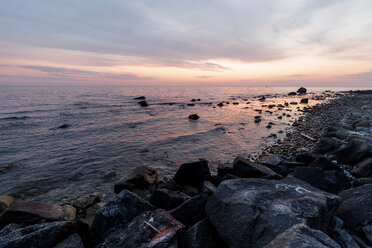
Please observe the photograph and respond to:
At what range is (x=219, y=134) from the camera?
21.3m

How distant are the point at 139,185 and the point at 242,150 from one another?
9.83m

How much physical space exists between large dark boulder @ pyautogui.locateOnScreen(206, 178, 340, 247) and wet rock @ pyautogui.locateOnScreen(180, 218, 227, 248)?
0.22 m

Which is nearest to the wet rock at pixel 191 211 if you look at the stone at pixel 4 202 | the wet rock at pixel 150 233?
the wet rock at pixel 150 233

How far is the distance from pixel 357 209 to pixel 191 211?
14.0 feet

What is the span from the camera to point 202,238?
4.05 meters

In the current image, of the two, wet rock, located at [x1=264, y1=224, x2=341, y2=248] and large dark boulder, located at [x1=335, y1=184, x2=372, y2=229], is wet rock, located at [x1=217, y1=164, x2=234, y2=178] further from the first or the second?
wet rock, located at [x1=264, y1=224, x2=341, y2=248]

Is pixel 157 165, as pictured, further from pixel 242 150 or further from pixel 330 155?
pixel 330 155

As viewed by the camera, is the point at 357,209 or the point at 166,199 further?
the point at 166,199

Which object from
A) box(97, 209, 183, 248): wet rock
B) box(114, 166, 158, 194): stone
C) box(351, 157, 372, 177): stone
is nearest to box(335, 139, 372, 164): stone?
box(351, 157, 372, 177): stone

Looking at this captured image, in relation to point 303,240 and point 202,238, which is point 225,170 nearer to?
point 202,238

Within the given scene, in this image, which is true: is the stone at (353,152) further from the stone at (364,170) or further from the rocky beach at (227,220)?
the rocky beach at (227,220)

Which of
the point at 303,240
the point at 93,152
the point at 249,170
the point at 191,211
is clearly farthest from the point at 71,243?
the point at 93,152

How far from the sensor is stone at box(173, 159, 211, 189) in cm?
877

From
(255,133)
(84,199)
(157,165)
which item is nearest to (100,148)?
(157,165)
